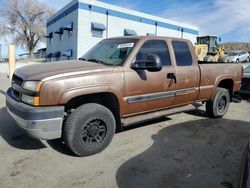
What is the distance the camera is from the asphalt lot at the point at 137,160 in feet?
10.9

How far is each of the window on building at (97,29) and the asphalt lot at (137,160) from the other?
19437 mm

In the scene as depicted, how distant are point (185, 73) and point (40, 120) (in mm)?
3077

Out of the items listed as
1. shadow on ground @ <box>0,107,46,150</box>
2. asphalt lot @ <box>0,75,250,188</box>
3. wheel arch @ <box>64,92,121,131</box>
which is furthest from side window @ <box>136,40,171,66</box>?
shadow on ground @ <box>0,107,46,150</box>

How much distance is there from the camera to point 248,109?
25.5 feet

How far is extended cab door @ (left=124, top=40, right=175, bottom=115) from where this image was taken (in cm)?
442

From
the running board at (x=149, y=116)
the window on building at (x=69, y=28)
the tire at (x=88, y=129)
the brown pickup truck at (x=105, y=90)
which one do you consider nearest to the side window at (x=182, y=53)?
the brown pickup truck at (x=105, y=90)

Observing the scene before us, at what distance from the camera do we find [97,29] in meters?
24.3

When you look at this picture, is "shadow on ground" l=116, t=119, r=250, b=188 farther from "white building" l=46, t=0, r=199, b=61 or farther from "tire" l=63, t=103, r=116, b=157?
"white building" l=46, t=0, r=199, b=61

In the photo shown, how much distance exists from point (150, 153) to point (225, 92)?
332 centimetres

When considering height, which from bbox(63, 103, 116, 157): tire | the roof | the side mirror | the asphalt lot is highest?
the roof

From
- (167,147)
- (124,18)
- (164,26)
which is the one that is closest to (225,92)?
(167,147)

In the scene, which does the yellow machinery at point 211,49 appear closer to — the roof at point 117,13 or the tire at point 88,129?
the roof at point 117,13

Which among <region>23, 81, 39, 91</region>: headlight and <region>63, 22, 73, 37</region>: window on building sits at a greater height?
<region>63, 22, 73, 37</region>: window on building

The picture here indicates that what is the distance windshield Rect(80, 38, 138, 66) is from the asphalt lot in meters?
1.45
